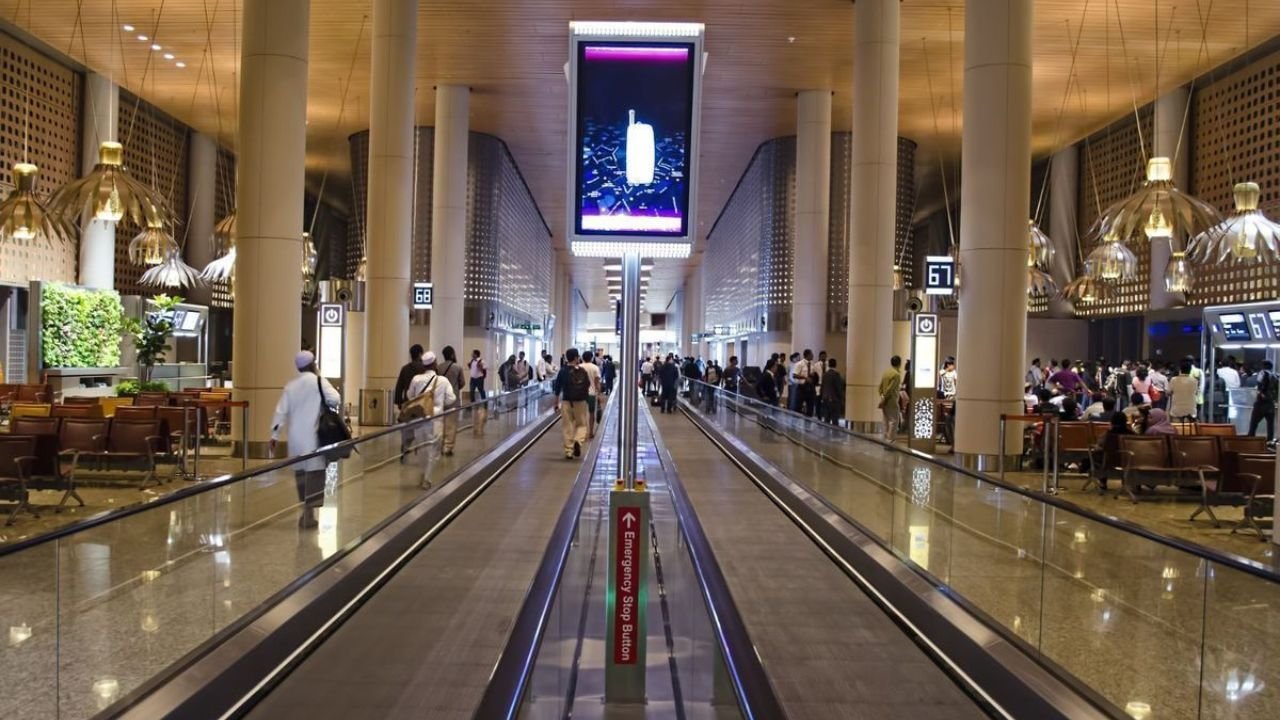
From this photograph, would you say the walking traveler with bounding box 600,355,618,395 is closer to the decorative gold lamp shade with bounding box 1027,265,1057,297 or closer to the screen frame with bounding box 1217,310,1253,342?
the decorative gold lamp shade with bounding box 1027,265,1057,297

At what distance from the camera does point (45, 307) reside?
79.4ft

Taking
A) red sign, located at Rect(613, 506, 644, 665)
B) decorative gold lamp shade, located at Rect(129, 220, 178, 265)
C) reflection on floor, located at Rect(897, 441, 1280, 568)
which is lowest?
reflection on floor, located at Rect(897, 441, 1280, 568)

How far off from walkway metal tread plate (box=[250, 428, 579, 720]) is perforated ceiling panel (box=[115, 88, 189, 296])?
23.8m

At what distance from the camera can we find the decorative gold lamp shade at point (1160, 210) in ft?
56.8

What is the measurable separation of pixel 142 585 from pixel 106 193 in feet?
46.0

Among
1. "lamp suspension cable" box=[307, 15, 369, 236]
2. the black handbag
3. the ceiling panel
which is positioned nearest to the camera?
the black handbag

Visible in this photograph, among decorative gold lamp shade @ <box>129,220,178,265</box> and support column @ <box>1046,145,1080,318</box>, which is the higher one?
support column @ <box>1046,145,1080,318</box>

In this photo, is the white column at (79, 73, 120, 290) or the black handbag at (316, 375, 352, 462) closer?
the black handbag at (316, 375, 352, 462)

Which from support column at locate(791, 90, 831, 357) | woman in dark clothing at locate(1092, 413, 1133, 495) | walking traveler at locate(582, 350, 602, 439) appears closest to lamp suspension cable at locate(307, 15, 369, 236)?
walking traveler at locate(582, 350, 602, 439)

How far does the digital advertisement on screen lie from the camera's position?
4613 millimetres

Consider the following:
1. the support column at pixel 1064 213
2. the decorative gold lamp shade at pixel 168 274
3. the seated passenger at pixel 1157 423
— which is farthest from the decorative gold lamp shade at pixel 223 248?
the support column at pixel 1064 213

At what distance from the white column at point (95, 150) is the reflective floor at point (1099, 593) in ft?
83.8

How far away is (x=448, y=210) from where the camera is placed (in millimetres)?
28375

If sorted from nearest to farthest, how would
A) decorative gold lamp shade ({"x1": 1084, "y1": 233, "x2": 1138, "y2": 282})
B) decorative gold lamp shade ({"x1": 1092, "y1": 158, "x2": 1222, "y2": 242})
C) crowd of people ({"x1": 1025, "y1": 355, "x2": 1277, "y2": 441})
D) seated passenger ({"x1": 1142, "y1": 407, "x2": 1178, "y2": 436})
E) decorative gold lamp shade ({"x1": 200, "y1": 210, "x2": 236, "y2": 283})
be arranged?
seated passenger ({"x1": 1142, "y1": 407, "x2": 1178, "y2": 436}) → crowd of people ({"x1": 1025, "y1": 355, "x2": 1277, "y2": 441}) → decorative gold lamp shade ({"x1": 1092, "y1": 158, "x2": 1222, "y2": 242}) → decorative gold lamp shade ({"x1": 1084, "y1": 233, "x2": 1138, "y2": 282}) → decorative gold lamp shade ({"x1": 200, "y1": 210, "x2": 236, "y2": 283})
